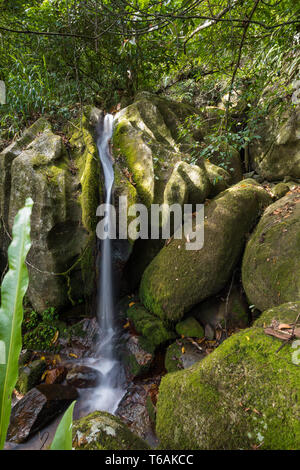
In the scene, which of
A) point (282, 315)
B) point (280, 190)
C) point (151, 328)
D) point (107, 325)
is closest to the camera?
point (282, 315)

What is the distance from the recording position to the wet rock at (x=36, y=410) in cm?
275

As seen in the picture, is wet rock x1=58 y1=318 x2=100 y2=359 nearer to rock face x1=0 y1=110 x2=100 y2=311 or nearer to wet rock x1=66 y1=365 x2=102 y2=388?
wet rock x1=66 y1=365 x2=102 y2=388

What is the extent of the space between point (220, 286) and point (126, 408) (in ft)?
6.91

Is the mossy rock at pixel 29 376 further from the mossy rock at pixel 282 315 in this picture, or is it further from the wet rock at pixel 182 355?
the mossy rock at pixel 282 315

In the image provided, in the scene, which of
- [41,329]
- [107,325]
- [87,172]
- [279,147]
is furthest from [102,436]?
[279,147]

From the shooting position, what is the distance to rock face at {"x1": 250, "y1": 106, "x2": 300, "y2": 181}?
432 centimetres

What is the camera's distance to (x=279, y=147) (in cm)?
457

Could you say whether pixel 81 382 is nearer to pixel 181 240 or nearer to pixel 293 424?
pixel 181 240

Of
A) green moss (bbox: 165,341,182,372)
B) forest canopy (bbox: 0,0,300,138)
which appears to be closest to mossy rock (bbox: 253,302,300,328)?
green moss (bbox: 165,341,182,372)

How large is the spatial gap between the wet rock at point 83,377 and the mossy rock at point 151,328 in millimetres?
921

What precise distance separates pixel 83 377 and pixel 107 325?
95 centimetres

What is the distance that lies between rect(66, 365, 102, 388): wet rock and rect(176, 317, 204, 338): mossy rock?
1454 millimetres

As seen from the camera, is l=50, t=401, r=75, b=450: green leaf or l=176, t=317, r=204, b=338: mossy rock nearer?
l=50, t=401, r=75, b=450: green leaf

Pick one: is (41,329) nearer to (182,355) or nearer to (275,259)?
(182,355)
